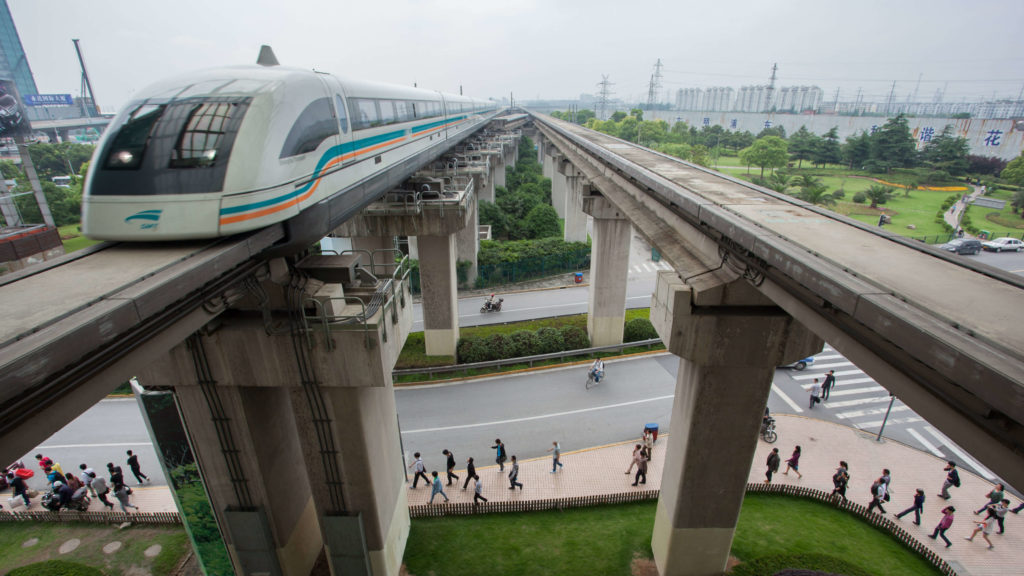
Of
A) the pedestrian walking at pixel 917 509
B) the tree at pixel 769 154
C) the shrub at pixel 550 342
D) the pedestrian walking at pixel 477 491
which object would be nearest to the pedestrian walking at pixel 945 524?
the pedestrian walking at pixel 917 509

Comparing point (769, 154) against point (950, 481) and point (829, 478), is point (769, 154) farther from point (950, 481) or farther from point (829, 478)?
point (829, 478)

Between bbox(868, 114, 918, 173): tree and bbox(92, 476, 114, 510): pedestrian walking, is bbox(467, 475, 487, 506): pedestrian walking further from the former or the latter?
bbox(868, 114, 918, 173): tree

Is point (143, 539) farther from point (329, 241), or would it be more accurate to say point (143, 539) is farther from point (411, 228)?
point (329, 241)

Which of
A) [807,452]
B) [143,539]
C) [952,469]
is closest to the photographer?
[143,539]

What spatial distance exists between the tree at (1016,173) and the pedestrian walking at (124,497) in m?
70.5

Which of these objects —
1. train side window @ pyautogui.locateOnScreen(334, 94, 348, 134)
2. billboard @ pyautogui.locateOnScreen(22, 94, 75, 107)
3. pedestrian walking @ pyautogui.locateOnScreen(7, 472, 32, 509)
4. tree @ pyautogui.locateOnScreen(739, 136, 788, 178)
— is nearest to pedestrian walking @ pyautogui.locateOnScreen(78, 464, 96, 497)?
pedestrian walking @ pyautogui.locateOnScreen(7, 472, 32, 509)

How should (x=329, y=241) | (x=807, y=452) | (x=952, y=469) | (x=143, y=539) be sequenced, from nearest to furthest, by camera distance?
(x=143, y=539)
(x=952, y=469)
(x=807, y=452)
(x=329, y=241)

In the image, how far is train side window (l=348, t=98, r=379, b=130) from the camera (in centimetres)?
852

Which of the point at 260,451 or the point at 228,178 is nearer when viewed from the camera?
the point at 228,178

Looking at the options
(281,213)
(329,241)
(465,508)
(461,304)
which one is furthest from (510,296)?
(281,213)

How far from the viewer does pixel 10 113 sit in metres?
25.7

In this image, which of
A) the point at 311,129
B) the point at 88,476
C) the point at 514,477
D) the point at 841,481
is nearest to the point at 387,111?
the point at 311,129

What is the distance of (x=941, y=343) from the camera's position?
10.2 feet

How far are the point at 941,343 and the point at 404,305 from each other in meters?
7.73
